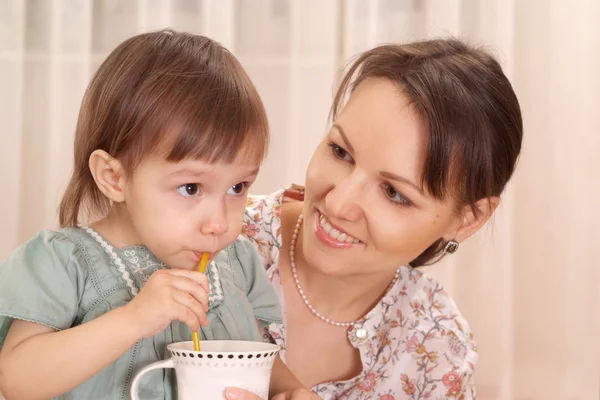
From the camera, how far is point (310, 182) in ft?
5.08

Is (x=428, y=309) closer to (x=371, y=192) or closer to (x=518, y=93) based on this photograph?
(x=371, y=192)

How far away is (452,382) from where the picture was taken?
66.8 inches

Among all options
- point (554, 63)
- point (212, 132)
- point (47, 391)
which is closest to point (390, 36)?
point (554, 63)

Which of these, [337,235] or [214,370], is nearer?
[214,370]

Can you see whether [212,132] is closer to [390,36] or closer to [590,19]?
[390,36]

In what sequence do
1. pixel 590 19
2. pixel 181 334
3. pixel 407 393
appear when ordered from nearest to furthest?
pixel 181 334 → pixel 407 393 → pixel 590 19

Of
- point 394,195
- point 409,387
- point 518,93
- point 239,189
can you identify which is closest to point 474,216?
point 394,195

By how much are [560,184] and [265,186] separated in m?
1.01

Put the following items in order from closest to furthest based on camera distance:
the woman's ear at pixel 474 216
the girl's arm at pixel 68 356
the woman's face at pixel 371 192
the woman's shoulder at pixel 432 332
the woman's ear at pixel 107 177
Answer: the girl's arm at pixel 68 356
the woman's ear at pixel 107 177
the woman's face at pixel 371 192
the woman's ear at pixel 474 216
the woman's shoulder at pixel 432 332

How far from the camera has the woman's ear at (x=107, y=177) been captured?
1.14 meters

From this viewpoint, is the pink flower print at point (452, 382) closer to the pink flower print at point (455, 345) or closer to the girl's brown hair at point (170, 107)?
the pink flower print at point (455, 345)

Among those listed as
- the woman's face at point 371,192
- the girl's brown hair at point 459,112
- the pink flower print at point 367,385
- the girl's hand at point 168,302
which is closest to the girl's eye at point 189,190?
the girl's hand at point 168,302

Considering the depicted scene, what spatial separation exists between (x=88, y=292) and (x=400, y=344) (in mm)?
802

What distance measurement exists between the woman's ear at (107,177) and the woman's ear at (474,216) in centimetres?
73
